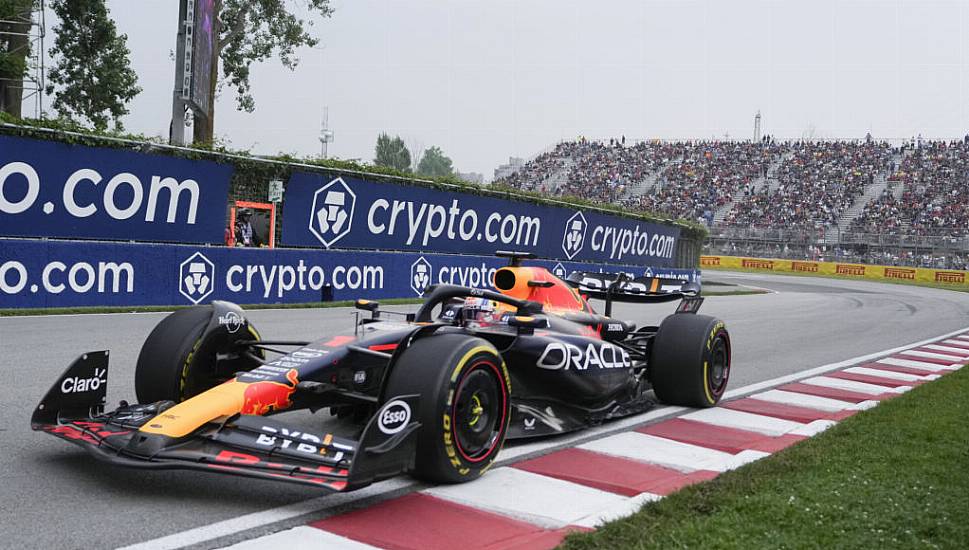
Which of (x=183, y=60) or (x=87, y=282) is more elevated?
(x=183, y=60)

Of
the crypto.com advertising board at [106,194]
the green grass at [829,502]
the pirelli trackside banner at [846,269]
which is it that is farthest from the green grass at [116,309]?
the pirelli trackside banner at [846,269]

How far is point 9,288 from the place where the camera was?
12172 mm

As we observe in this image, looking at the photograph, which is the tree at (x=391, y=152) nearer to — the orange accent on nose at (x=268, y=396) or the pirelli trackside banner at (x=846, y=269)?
the pirelli trackside banner at (x=846, y=269)

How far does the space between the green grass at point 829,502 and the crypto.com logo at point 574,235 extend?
18125 mm

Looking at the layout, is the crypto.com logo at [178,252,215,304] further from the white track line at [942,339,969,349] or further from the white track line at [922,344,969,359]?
the white track line at [942,339,969,349]

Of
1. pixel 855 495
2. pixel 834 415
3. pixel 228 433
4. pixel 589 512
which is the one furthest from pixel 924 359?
pixel 228 433

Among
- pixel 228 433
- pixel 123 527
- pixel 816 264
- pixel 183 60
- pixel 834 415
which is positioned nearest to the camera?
pixel 123 527

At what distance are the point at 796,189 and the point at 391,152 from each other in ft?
204

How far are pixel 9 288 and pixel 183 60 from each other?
684 cm

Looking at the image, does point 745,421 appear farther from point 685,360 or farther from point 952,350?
point 952,350

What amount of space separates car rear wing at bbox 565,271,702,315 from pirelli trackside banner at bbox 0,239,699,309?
25.7 feet

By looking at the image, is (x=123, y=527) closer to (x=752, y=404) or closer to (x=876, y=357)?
(x=752, y=404)

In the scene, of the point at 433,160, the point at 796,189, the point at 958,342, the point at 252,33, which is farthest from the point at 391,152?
the point at 958,342

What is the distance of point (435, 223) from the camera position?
20.0 metres
